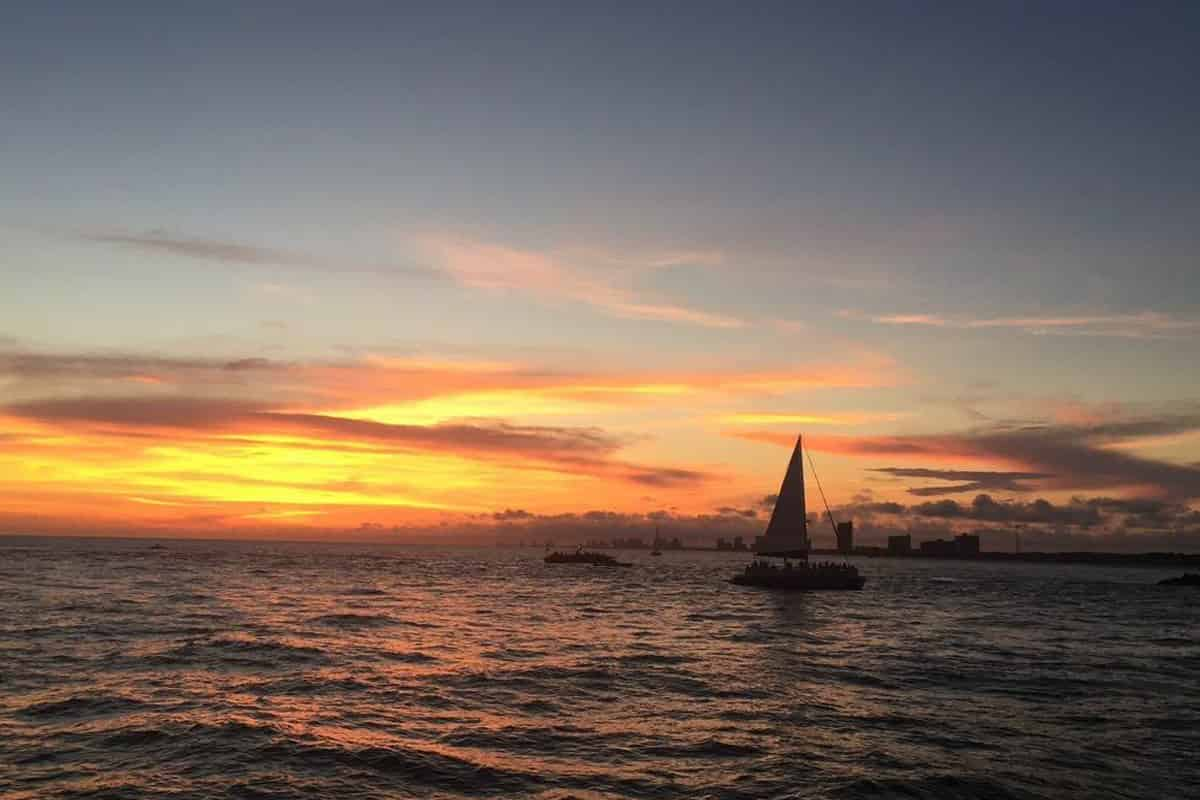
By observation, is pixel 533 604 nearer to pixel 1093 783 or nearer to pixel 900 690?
pixel 900 690

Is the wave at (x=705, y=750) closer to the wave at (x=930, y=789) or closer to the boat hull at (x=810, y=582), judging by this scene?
the wave at (x=930, y=789)

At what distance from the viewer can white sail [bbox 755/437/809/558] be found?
10419cm

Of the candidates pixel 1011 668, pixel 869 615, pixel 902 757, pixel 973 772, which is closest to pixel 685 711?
pixel 902 757

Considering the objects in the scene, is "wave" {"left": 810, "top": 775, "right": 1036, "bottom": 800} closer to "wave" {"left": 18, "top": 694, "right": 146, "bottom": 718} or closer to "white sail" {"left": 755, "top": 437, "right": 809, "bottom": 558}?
"wave" {"left": 18, "top": 694, "right": 146, "bottom": 718}

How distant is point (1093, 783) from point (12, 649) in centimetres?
4750

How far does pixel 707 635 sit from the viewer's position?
60250 mm

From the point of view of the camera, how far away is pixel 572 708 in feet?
108

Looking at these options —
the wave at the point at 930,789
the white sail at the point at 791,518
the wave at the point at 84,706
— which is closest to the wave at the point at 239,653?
the wave at the point at 84,706

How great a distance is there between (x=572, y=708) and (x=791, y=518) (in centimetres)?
7657

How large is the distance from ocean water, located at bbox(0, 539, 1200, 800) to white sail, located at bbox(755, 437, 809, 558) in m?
34.2

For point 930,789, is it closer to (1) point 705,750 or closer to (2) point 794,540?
(1) point 705,750

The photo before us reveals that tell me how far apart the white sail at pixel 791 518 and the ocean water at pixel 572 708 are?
34195 mm

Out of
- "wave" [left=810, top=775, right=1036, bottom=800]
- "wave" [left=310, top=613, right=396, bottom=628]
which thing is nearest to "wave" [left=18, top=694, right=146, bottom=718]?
"wave" [left=810, top=775, right=1036, bottom=800]

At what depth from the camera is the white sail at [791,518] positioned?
10419cm
